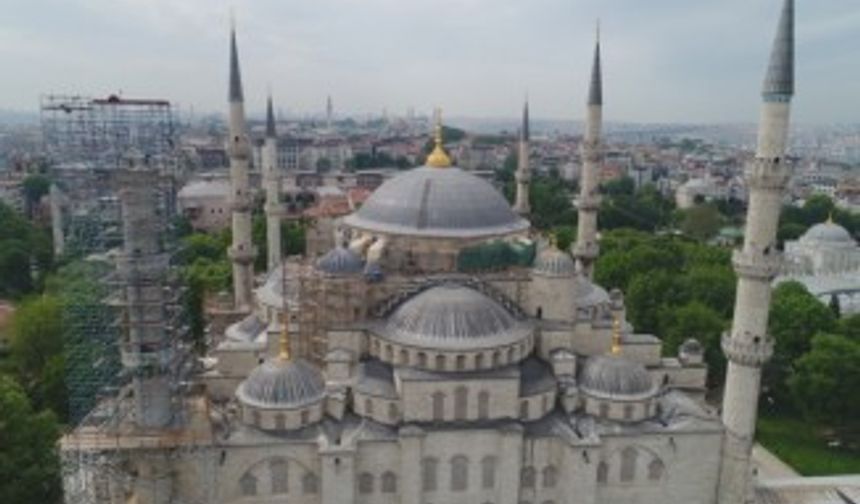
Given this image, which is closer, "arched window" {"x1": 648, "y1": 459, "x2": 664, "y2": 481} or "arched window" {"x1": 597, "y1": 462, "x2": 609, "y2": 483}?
"arched window" {"x1": 597, "y1": 462, "x2": 609, "y2": 483}

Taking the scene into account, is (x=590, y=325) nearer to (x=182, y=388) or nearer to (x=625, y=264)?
(x=182, y=388)

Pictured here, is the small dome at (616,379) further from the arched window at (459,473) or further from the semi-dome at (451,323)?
the arched window at (459,473)

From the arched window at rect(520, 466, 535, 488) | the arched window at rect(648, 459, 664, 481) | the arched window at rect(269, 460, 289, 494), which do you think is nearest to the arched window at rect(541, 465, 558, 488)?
the arched window at rect(520, 466, 535, 488)

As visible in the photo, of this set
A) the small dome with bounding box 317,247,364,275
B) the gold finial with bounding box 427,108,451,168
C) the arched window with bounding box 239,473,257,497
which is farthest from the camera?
the gold finial with bounding box 427,108,451,168

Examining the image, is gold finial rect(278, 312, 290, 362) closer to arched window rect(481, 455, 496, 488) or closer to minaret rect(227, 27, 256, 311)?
arched window rect(481, 455, 496, 488)

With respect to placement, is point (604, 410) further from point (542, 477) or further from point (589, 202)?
point (589, 202)

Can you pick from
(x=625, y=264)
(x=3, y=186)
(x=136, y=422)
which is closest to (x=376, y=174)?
(x=3, y=186)

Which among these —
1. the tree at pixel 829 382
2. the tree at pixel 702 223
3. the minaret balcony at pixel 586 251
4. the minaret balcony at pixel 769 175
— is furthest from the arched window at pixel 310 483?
the tree at pixel 702 223
